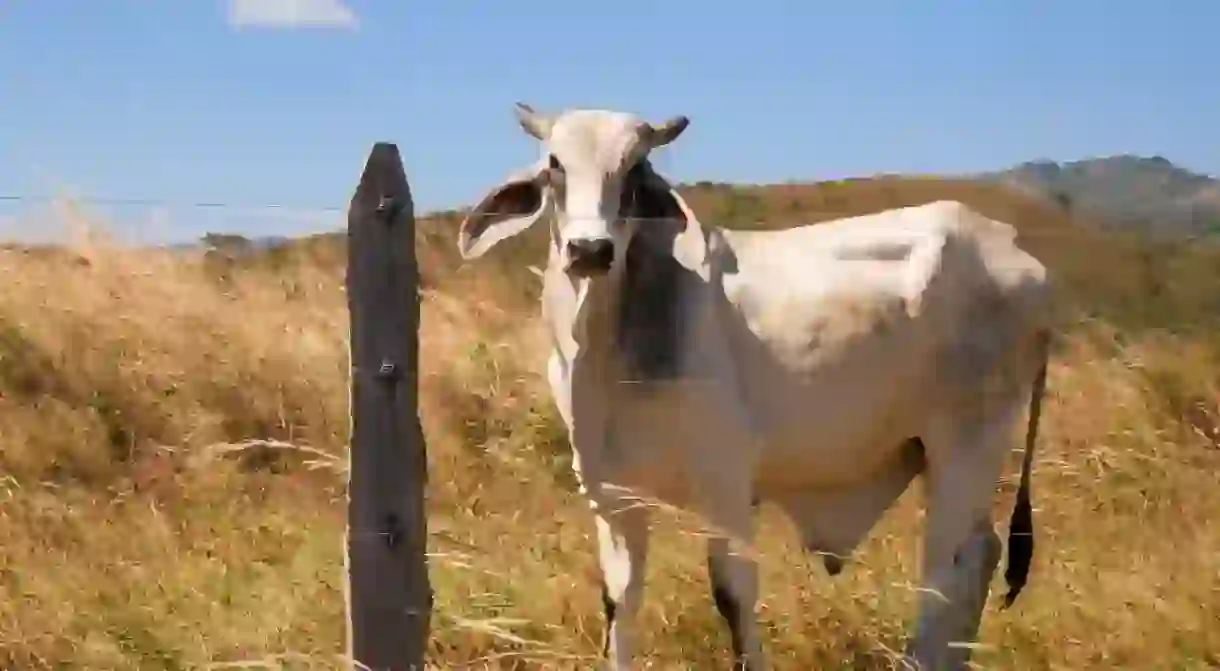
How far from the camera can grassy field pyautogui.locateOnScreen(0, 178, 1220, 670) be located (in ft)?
14.5

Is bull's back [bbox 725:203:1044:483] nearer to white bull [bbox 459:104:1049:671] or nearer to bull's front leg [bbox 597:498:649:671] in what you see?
white bull [bbox 459:104:1049:671]

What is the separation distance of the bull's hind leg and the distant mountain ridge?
46.0 inches

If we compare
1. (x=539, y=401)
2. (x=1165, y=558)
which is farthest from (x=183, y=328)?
(x=1165, y=558)

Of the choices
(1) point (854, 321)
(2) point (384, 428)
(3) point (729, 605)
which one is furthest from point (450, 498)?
(2) point (384, 428)

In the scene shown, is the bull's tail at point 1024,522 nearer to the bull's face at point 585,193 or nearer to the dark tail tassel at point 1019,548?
the dark tail tassel at point 1019,548

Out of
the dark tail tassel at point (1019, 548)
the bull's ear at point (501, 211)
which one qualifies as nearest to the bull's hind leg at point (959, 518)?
the dark tail tassel at point (1019, 548)

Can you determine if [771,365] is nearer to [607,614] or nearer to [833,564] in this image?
[833,564]

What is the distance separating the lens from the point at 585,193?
145 inches

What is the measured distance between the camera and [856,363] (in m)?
4.36

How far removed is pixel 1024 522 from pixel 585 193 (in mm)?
2156

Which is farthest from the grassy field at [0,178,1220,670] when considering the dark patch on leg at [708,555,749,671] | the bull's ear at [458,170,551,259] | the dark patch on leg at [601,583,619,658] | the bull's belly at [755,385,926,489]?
the bull's ear at [458,170,551,259]

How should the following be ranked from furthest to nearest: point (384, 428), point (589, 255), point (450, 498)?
1. point (450, 498)
2. point (589, 255)
3. point (384, 428)

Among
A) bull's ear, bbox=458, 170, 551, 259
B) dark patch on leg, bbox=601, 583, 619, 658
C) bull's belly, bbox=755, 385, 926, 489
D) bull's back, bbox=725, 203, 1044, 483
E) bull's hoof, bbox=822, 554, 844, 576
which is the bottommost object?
dark patch on leg, bbox=601, 583, 619, 658

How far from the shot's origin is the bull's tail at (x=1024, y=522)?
Answer: 187 inches
